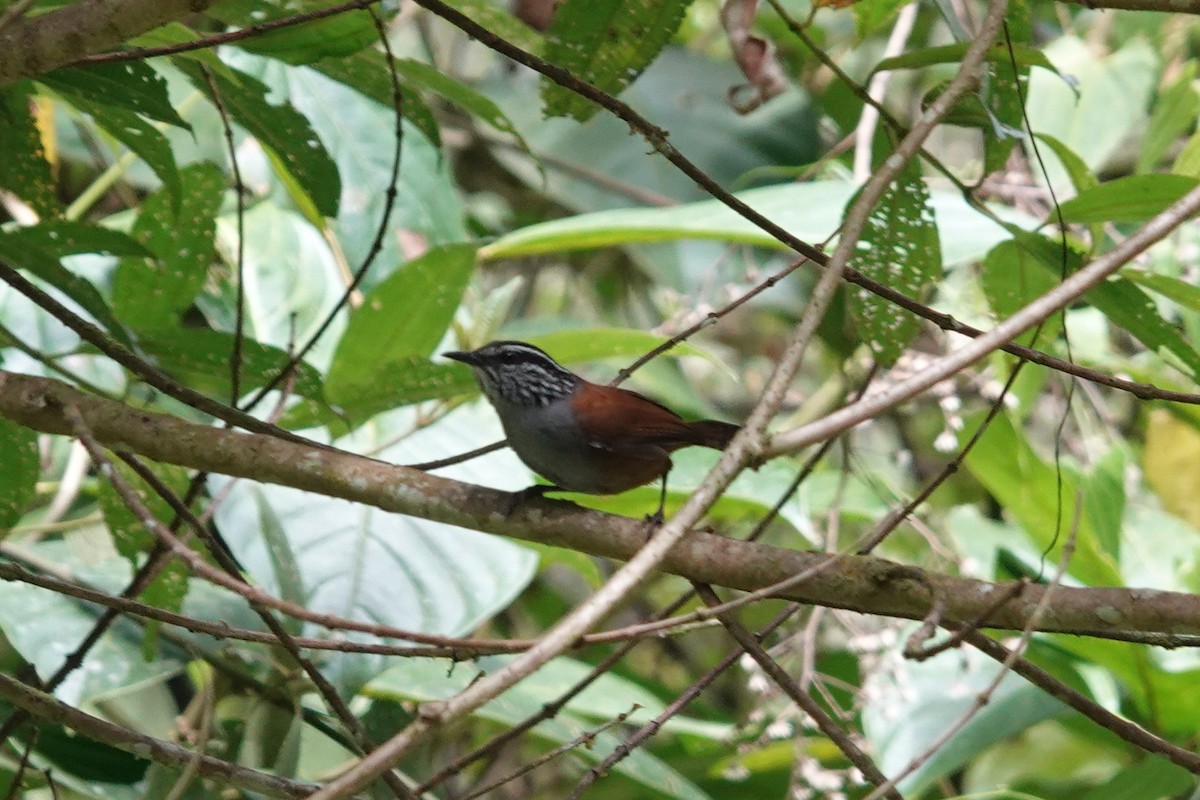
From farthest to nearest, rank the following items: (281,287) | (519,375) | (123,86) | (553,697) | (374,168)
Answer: (374,168) < (281,287) < (553,697) < (519,375) < (123,86)

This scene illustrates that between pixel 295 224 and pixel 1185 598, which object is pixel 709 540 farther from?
pixel 295 224

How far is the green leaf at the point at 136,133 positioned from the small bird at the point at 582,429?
0.73m

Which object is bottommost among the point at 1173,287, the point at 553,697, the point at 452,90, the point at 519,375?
the point at 553,697

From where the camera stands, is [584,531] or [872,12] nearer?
[584,531]

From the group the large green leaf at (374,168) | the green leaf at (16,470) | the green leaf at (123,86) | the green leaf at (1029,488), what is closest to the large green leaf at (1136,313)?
the green leaf at (1029,488)

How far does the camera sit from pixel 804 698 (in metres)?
1.90

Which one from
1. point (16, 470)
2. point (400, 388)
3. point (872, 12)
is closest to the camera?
point (16, 470)

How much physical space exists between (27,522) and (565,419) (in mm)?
1973

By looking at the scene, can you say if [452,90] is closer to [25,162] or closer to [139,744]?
[25,162]

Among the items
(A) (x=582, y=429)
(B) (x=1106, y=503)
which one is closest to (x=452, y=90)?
(A) (x=582, y=429)

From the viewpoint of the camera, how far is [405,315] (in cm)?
292

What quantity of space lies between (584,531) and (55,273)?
1039mm

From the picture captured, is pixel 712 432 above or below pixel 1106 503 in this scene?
below

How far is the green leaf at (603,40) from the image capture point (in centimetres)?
231
